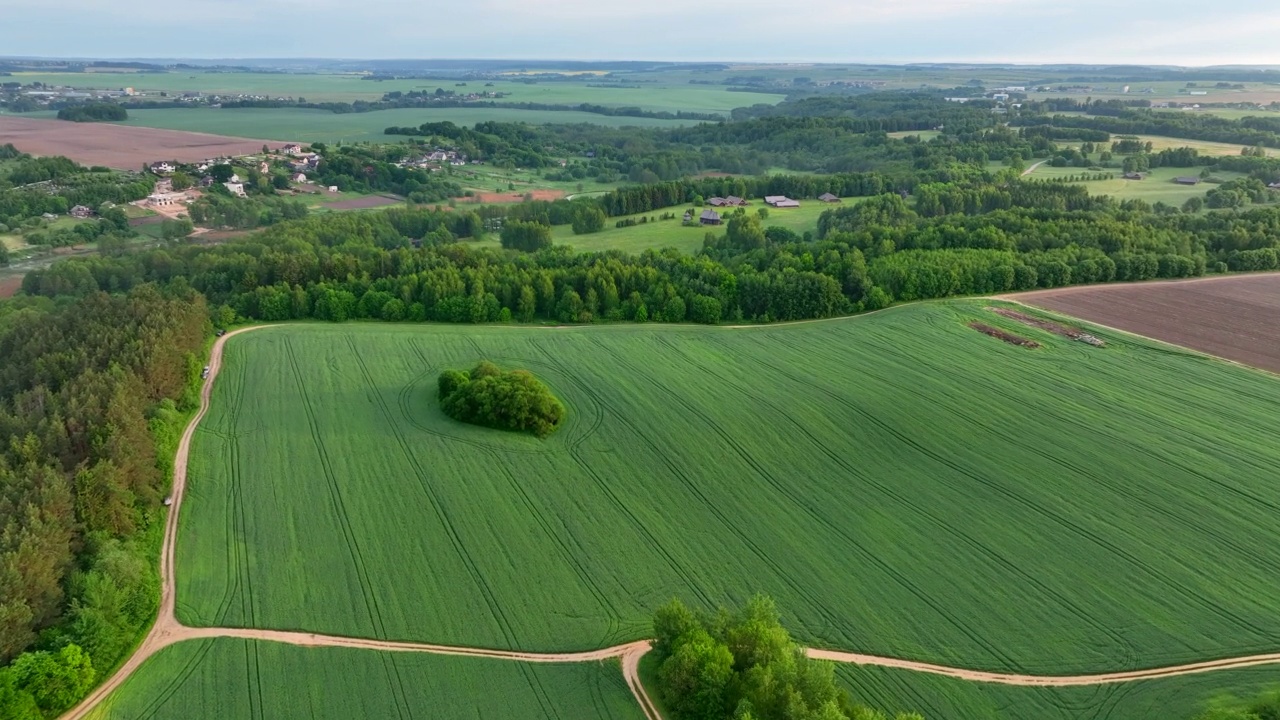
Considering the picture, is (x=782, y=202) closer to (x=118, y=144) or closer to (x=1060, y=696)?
(x=1060, y=696)

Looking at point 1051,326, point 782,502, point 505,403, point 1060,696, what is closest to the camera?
point 1060,696

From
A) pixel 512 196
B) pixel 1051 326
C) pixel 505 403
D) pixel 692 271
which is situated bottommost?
pixel 505 403

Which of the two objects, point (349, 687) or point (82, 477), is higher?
point (82, 477)

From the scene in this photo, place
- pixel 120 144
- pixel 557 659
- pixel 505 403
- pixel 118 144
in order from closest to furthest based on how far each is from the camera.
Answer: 1. pixel 557 659
2. pixel 505 403
3. pixel 118 144
4. pixel 120 144

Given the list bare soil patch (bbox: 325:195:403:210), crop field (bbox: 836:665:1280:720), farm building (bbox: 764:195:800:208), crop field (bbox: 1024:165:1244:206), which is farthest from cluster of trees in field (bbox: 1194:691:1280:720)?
bare soil patch (bbox: 325:195:403:210)

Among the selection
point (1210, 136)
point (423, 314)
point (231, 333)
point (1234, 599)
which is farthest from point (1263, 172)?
point (231, 333)

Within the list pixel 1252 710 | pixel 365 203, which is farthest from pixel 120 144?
pixel 1252 710

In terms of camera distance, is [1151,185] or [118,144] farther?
[118,144]
